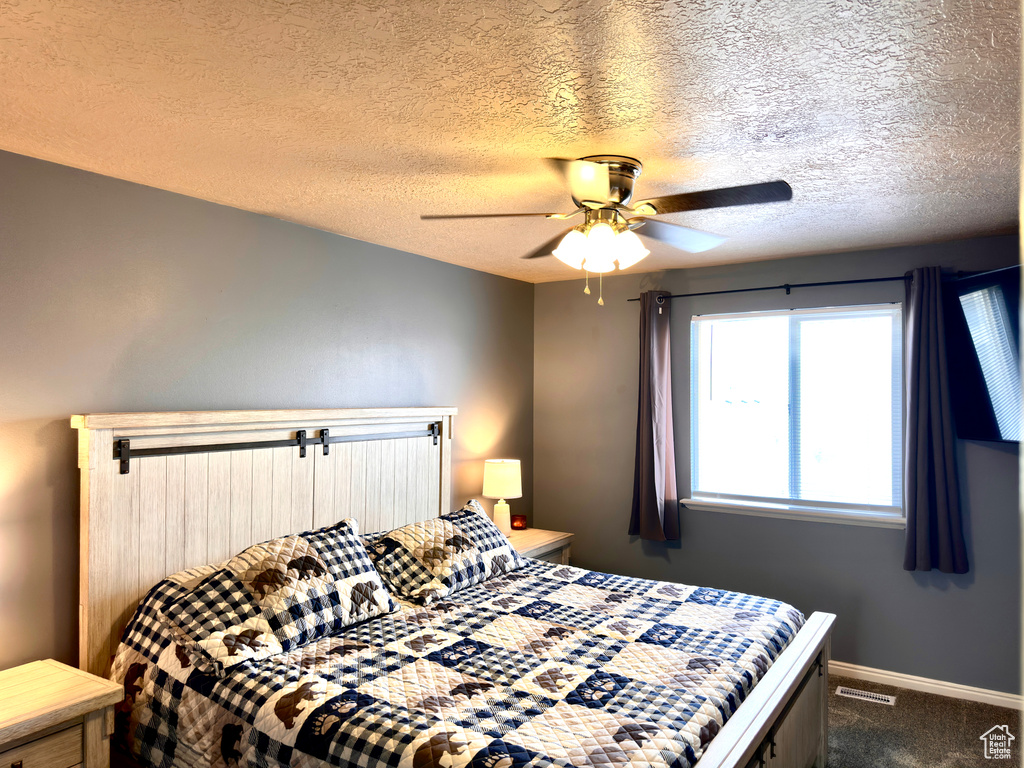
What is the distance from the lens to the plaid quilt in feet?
6.13

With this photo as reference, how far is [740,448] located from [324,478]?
2.64m

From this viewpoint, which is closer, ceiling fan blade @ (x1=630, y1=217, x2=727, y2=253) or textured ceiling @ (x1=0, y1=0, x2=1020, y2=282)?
textured ceiling @ (x1=0, y1=0, x2=1020, y2=282)

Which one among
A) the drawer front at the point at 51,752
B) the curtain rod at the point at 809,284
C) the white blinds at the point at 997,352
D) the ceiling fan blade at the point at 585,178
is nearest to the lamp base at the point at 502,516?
the curtain rod at the point at 809,284

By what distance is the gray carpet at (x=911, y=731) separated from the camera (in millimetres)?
3006

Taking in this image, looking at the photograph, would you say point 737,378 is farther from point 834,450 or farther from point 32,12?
point 32,12

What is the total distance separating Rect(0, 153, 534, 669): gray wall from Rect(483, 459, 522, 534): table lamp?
24.3 inches

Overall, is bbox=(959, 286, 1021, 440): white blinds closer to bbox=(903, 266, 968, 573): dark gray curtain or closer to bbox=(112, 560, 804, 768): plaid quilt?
bbox=(903, 266, 968, 573): dark gray curtain

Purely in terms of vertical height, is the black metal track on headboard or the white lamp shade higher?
the black metal track on headboard

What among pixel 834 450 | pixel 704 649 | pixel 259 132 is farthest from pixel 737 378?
pixel 259 132

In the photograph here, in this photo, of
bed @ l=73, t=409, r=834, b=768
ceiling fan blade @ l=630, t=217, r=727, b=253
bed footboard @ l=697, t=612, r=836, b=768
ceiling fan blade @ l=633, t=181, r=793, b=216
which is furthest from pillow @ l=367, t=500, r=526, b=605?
ceiling fan blade @ l=633, t=181, r=793, b=216

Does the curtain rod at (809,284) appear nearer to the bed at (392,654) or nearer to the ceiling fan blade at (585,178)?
the bed at (392,654)

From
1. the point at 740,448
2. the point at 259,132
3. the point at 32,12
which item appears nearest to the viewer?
the point at 32,12

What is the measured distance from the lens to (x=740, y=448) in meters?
4.43

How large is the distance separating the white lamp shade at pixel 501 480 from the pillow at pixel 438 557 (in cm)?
76
